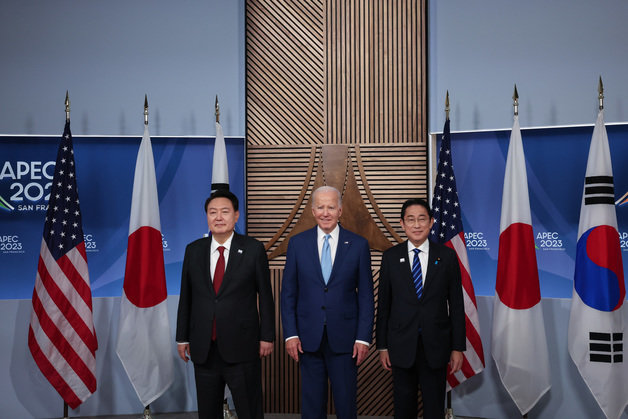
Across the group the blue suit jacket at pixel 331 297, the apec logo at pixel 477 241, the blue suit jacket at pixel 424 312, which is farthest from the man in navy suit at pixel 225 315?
the apec logo at pixel 477 241

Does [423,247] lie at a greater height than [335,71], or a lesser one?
lesser

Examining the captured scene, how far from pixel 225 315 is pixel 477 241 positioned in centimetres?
258

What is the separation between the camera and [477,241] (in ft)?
14.9

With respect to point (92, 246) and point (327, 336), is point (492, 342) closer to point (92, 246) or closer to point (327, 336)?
point (327, 336)

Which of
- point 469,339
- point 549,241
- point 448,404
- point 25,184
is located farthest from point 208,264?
point 549,241

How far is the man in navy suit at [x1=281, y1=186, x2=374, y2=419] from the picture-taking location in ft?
9.43

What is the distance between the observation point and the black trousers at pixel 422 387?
289 centimetres

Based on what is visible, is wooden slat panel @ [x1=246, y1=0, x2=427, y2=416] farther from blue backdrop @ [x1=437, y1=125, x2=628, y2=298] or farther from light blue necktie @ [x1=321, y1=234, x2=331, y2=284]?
light blue necktie @ [x1=321, y1=234, x2=331, y2=284]

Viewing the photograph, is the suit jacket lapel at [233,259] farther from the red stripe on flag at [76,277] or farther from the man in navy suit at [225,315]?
the red stripe on flag at [76,277]

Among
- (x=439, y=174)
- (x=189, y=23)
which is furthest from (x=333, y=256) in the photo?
(x=189, y=23)

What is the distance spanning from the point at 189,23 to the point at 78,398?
10.6 feet

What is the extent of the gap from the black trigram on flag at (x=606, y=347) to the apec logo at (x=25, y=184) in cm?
443

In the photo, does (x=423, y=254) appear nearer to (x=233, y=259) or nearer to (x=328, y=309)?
(x=328, y=309)

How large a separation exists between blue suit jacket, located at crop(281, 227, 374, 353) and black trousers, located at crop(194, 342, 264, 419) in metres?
0.30
